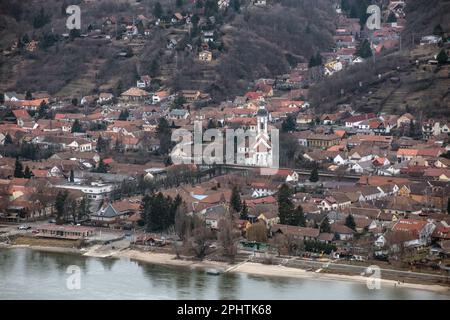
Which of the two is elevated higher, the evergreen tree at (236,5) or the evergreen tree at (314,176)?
the evergreen tree at (236,5)

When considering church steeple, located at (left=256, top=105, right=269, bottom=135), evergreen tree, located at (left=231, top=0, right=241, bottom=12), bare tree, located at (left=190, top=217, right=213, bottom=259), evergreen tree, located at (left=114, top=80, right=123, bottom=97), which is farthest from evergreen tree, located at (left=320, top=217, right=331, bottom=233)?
evergreen tree, located at (left=231, top=0, right=241, bottom=12)

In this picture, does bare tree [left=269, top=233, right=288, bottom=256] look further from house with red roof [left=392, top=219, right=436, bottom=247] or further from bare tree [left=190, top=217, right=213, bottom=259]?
house with red roof [left=392, top=219, right=436, bottom=247]

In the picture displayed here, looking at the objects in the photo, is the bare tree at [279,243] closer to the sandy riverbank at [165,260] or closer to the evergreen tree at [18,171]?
the sandy riverbank at [165,260]

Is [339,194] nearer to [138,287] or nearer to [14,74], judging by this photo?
[138,287]

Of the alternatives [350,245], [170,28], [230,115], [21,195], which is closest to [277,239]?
[350,245]

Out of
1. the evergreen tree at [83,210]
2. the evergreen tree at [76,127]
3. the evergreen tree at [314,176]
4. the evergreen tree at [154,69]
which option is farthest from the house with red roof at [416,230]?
the evergreen tree at [154,69]

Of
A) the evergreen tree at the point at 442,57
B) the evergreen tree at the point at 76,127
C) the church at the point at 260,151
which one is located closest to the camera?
the church at the point at 260,151

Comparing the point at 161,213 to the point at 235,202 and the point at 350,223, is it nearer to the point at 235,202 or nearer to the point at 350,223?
the point at 235,202
